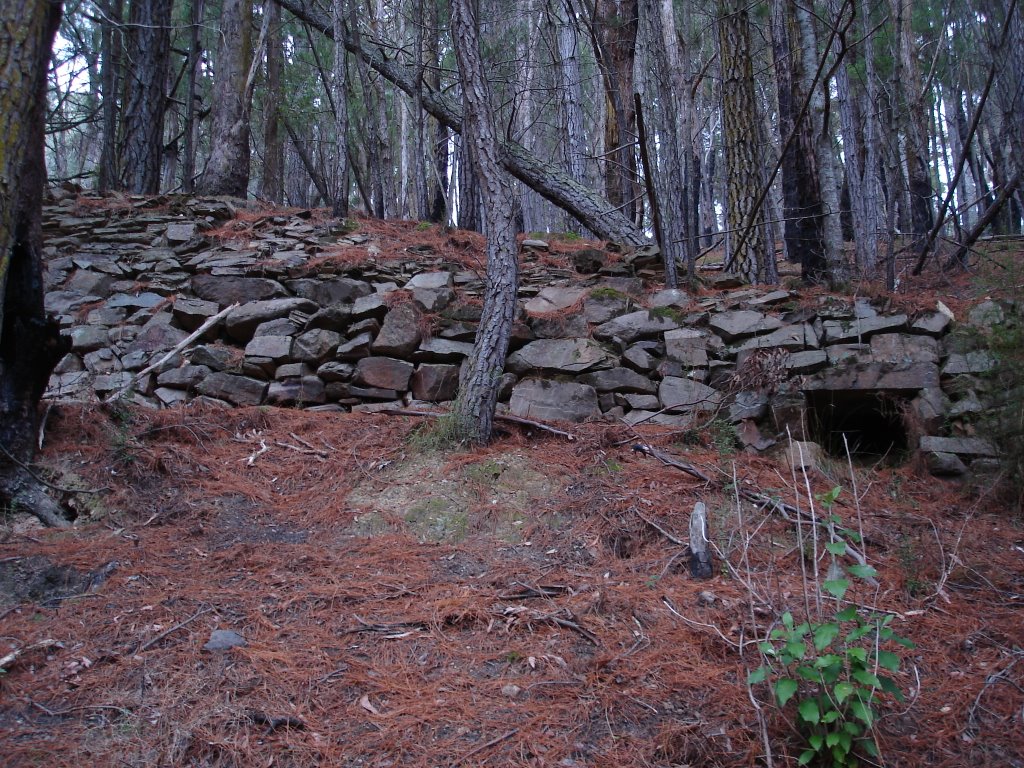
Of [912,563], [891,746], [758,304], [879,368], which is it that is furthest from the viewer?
[758,304]

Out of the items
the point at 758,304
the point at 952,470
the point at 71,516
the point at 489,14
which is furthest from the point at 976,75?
the point at 71,516

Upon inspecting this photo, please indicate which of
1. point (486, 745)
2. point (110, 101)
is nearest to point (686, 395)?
point (486, 745)

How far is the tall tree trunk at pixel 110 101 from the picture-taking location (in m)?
11.4

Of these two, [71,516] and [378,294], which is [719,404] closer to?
[378,294]

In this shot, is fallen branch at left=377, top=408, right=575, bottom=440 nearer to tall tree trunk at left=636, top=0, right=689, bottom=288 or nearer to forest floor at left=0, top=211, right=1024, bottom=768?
forest floor at left=0, top=211, right=1024, bottom=768

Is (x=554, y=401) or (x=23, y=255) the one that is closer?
(x=23, y=255)

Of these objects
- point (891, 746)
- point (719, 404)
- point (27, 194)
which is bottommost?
point (891, 746)

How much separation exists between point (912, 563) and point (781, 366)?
2258mm

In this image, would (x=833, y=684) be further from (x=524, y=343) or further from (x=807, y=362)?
(x=524, y=343)

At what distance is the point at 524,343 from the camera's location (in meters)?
6.85

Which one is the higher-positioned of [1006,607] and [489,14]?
[489,14]

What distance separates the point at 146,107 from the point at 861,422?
10.5 metres

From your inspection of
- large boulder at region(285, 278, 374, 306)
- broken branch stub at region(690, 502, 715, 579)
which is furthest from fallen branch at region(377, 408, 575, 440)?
broken branch stub at region(690, 502, 715, 579)

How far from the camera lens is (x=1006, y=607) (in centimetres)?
382
